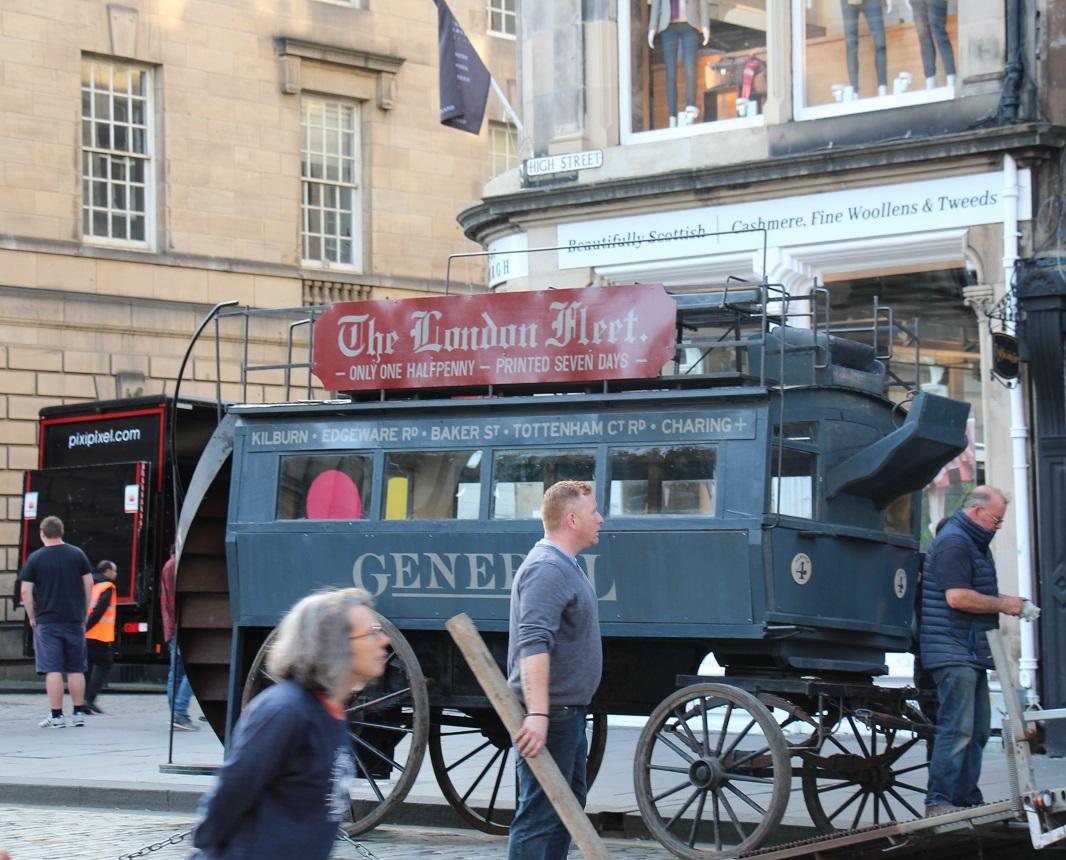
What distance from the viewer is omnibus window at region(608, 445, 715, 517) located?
9812 millimetres

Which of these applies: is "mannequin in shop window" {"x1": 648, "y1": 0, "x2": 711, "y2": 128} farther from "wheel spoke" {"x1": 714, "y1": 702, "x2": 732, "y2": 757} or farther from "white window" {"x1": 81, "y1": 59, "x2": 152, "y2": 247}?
"white window" {"x1": 81, "y1": 59, "x2": 152, "y2": 247}

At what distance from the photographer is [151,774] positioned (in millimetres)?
13141

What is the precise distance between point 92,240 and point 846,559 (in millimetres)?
18597

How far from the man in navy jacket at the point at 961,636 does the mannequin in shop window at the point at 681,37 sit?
7321 mm

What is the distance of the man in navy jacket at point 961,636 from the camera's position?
32.4 ft

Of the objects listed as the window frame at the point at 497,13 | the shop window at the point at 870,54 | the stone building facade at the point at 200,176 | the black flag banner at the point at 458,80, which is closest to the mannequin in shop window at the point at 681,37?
the shop window at the point at 870,54

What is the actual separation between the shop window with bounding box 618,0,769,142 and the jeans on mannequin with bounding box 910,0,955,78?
141 cm

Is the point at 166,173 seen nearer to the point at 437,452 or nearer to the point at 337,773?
the point at 437,452

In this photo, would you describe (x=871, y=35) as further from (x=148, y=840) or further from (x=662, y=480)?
(x=148, y=840)

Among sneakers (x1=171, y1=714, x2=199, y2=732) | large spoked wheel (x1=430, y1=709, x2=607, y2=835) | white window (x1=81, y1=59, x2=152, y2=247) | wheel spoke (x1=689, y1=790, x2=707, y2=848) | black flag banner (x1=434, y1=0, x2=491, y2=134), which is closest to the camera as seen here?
wheel spoke (x1=689, y1=790, x2=707, y2=848)

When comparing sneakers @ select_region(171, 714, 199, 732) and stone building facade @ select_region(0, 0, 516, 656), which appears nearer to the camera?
sneakers @ select_region(171, 714, 199, 732)

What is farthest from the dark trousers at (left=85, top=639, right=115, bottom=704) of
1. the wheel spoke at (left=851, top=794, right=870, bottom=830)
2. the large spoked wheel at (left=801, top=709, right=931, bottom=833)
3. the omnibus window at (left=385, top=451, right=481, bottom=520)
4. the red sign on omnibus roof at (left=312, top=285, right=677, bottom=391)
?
the wheel spoke at (left=851, top=794, right=870, bottom=830)

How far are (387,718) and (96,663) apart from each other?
9.43 meters

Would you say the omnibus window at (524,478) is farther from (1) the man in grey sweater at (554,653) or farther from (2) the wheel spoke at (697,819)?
(1) the man in grey sweater at (554,653)
